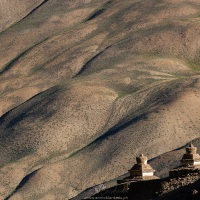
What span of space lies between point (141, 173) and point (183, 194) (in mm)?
11068

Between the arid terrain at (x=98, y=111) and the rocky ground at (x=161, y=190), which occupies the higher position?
the arid terrain at (x=98, y=111)

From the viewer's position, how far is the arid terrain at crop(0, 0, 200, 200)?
133750mm

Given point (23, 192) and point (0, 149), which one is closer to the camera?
point (23, 192)

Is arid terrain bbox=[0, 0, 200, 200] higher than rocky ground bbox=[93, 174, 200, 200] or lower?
higher

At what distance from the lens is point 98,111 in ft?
520

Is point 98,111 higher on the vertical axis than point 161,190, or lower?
higher

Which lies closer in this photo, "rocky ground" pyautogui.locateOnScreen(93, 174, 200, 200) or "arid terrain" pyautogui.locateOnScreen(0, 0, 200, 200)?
"rocky ground" pyautogui.locateOnScreen(93, 174, 200, 200)

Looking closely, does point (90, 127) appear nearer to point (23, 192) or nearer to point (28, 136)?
point (28, 136)

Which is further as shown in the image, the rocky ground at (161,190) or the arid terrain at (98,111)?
the arid terrain at (98,111)

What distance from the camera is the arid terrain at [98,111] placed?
133750mm

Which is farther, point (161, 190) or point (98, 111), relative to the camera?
point (98, 111)

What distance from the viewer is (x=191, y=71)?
6836 inches

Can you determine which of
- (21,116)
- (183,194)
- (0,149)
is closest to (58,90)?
(21,116)

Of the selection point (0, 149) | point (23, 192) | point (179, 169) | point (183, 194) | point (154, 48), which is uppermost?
point (154, 48)
